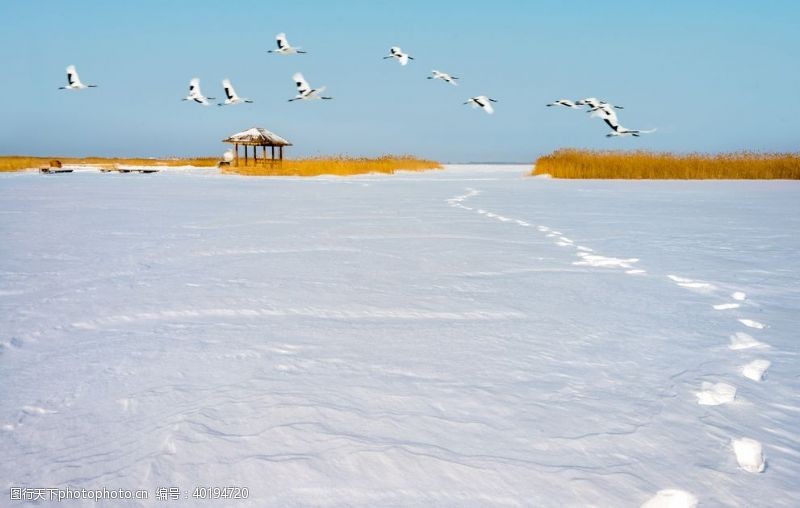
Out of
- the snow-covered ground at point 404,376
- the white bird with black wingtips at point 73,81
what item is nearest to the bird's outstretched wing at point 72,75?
the white bird with black wingtips at point 73,81

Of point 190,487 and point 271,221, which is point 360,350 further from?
point 271,221

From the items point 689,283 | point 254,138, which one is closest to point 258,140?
point 254,138

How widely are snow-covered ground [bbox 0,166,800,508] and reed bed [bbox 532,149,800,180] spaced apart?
1705 cm

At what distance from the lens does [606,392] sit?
77.6 inches

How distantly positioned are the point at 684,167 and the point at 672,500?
21938mm

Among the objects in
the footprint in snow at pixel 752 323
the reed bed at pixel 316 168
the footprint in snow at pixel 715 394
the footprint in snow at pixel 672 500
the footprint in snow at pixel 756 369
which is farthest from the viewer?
the reed bed at pixel 316 168

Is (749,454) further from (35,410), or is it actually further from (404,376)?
(35,410)

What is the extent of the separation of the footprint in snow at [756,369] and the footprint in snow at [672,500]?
0.93 metres

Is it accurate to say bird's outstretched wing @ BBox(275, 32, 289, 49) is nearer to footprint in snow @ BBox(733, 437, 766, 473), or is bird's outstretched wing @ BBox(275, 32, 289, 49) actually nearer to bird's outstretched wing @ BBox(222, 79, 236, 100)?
bird's outstretched wing @ BBox(222, 79, 236, 100)

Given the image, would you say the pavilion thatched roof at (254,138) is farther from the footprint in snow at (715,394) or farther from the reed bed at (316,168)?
the footprint in snow at (715,394)

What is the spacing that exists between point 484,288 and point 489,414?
182cm

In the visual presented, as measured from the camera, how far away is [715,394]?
6.46ft

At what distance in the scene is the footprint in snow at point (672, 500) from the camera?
134cm

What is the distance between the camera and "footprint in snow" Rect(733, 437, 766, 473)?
1511 mm
